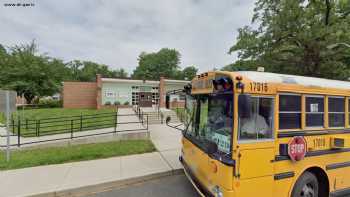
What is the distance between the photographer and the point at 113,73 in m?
67.6

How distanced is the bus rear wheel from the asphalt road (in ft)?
6.43

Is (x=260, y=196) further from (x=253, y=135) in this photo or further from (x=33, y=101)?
(x=33, y=101)

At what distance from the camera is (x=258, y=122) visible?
2914mm

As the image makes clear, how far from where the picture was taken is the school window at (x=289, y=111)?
9.93ft

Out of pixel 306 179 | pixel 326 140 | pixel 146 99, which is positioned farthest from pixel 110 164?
pixel 146 99

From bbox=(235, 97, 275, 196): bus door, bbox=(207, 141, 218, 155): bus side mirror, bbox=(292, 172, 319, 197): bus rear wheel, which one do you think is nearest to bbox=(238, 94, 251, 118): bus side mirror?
bbox=(235, 97, 275, 196): bus door

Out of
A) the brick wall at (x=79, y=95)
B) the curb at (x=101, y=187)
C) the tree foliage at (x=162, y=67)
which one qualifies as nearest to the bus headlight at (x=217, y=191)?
the curb at (x=101, y=187)

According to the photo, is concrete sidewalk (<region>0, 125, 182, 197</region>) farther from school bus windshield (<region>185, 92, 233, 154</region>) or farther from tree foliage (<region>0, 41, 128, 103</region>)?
tree foliage (<region>0, 41, 128, 103</region>)

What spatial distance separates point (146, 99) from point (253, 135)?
88.7 ft

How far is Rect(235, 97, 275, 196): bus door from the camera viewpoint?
2725 millimetres

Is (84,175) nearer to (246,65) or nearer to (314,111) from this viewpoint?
(314,111)

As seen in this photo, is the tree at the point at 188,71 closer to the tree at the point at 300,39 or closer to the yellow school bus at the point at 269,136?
the tree at the point at 300,39

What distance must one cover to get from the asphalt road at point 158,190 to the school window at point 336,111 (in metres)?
3.07

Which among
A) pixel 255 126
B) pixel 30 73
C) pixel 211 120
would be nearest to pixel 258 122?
pixel 255 126
